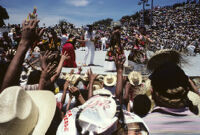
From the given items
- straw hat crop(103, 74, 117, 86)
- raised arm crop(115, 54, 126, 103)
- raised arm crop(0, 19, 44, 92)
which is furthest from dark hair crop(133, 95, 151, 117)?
straw hat crop(103, 74, 117, 86)

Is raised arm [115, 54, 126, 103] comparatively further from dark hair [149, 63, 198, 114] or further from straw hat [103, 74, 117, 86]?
straw hat [103, 74, 117, 86]

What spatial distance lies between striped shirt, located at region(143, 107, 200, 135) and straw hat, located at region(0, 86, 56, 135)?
850 mm

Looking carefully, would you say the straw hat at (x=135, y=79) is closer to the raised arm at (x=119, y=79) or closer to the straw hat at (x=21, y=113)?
the raised arm at (x=119, y=79)

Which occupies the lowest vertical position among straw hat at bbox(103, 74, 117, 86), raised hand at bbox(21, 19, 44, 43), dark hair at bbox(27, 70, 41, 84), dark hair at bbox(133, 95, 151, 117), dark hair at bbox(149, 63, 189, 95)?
dark hair at bbox(133, 95, 151, 117)

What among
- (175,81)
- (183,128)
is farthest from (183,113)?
(175,81)

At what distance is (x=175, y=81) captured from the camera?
4.33 feet

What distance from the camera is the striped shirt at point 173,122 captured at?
1.25 meters

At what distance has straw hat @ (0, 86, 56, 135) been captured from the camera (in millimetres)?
1275

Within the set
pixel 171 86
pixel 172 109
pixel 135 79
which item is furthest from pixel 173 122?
pixel 135 79

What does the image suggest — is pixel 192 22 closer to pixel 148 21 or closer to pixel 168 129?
pixel 148 21

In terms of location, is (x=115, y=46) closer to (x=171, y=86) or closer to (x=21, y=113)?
(x=171, y=86)

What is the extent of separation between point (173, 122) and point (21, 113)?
3.64ft

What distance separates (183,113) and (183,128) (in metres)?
0.11

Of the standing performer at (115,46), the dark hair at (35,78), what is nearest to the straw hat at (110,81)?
the dark hair at (35,78)
